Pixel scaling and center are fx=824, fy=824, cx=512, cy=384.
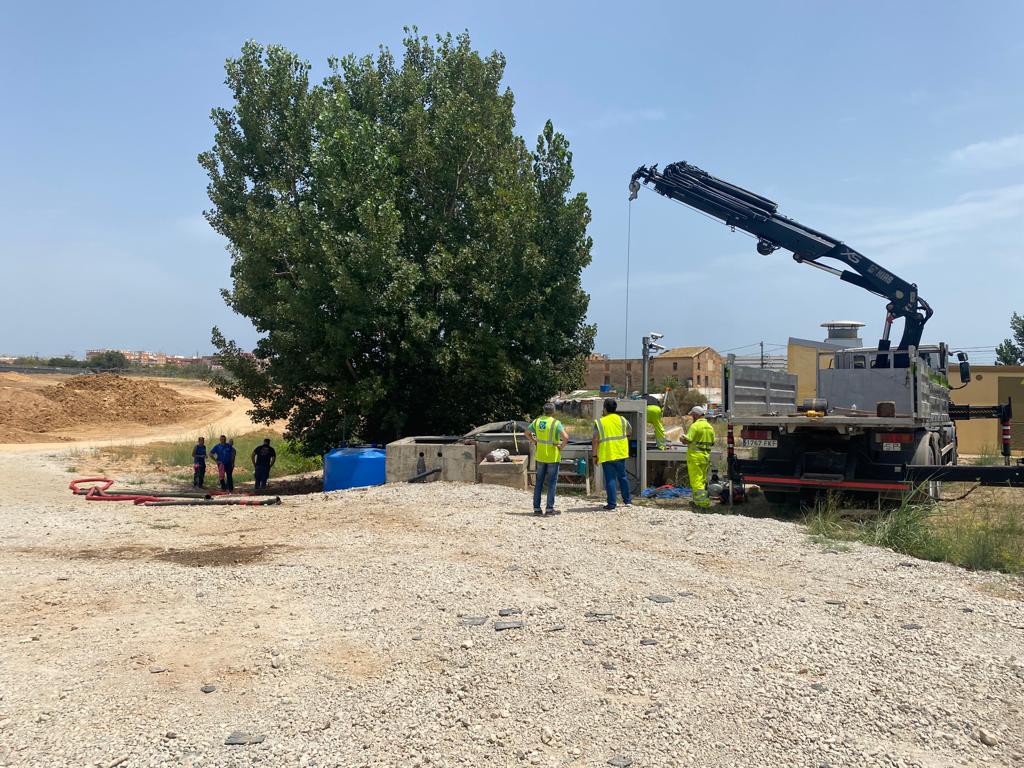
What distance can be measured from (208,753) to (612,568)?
14.3 ft

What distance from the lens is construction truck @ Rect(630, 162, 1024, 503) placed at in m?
11.0

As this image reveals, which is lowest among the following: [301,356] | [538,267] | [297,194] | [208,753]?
[208,753]

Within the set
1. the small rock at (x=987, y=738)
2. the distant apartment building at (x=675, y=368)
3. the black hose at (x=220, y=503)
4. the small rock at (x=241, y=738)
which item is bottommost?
the small rock at (x=241, y=738)

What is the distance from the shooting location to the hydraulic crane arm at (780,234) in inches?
620

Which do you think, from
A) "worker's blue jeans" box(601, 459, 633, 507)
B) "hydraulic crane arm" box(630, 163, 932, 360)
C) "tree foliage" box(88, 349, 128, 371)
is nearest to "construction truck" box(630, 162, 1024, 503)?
"hydraulic crane arm" box(630, 163, 932, 360)

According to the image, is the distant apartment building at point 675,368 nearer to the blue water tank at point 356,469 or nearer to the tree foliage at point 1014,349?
the tree foliage at point 1014,349

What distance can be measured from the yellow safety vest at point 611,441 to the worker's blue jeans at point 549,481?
70 cm

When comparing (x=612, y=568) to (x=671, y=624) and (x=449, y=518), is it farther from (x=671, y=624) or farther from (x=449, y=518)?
(x=449, y=518)

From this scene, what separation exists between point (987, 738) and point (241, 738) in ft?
12.7

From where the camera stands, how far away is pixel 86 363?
2896 inches

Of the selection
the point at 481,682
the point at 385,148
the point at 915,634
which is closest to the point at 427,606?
the point at 481,682

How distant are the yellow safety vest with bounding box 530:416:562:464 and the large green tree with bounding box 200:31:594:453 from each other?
5.77m

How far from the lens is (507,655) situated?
213 inches

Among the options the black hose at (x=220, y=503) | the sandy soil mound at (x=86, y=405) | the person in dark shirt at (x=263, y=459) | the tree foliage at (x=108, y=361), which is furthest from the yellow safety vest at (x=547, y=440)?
the tree foliage at (x=108, y=361)
